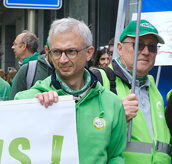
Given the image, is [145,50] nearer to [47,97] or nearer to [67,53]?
[67,53]

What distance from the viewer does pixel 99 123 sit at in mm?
2811

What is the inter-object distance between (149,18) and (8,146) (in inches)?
95.3

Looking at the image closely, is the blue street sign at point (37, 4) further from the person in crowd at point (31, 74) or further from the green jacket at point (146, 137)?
the green jacket at point (146, 137)

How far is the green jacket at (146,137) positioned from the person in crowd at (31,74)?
4.63ft

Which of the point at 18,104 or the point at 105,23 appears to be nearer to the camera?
the point at 18,104

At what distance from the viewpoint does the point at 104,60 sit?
6633 millimetres

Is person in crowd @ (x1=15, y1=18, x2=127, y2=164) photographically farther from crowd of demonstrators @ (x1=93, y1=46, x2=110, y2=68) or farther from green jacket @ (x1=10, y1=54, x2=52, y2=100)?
crowd of demonstrators @ (x1=93, y1=46, x2=110, y2=68)

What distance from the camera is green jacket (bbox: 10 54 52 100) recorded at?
15.5 feet

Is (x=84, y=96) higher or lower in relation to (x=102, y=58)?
higher

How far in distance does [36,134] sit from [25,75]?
2104 mm

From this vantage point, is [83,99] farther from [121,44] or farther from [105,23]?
[105,23]

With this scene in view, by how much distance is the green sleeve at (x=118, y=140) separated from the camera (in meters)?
2.89

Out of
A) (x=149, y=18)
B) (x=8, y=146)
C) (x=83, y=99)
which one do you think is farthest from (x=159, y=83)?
(x=8, y=146)

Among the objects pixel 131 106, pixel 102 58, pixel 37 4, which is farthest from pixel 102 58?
pixel 131 106
